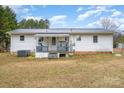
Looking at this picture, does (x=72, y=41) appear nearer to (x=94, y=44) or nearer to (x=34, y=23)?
(x=94, y=44)

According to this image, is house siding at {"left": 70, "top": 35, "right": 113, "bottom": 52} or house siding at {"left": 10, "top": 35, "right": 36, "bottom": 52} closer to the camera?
house siding at {"left": 70, "top": 35, "right": 113, "bottom": 52}

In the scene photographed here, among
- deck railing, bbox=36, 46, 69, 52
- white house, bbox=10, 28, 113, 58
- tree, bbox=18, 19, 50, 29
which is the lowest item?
deck railing, bbox=36, 46, 69, 52

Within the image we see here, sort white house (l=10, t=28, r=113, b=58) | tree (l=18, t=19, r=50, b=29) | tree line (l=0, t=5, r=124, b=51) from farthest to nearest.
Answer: tree (l=18, t=19, r=50, b=29)
tree line (l=0, t=5, r=124, b=51)
white house (l=10, t=28, r=113, b=58)

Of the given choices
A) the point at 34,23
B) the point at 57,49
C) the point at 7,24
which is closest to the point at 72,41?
the point at 57,49

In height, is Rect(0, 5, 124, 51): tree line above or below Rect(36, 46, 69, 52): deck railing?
above

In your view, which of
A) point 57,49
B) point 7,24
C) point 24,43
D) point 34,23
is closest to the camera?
point 57,49

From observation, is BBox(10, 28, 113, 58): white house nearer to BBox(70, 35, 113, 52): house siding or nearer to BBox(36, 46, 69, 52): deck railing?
BBox(70, 35, 113, 52): house siding

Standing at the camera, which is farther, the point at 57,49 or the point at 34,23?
the point at 34,23

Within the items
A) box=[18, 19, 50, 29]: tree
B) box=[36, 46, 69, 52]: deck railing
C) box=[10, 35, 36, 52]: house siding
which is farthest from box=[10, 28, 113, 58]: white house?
box=[18, 19, 50, 29]: tree

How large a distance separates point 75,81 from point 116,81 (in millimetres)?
1681

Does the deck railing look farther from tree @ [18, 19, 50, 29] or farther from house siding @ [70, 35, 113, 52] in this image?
tree @ [18, 19, 50, 29]

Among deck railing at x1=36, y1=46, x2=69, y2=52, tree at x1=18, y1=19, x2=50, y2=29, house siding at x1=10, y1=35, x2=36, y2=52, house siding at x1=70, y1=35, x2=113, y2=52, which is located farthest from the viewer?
tree at x1=18, y1=19, x2=50, y2=29

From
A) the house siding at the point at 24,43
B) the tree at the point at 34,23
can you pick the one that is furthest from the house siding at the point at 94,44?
the tree at the point at 34,23

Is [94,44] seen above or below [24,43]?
below
